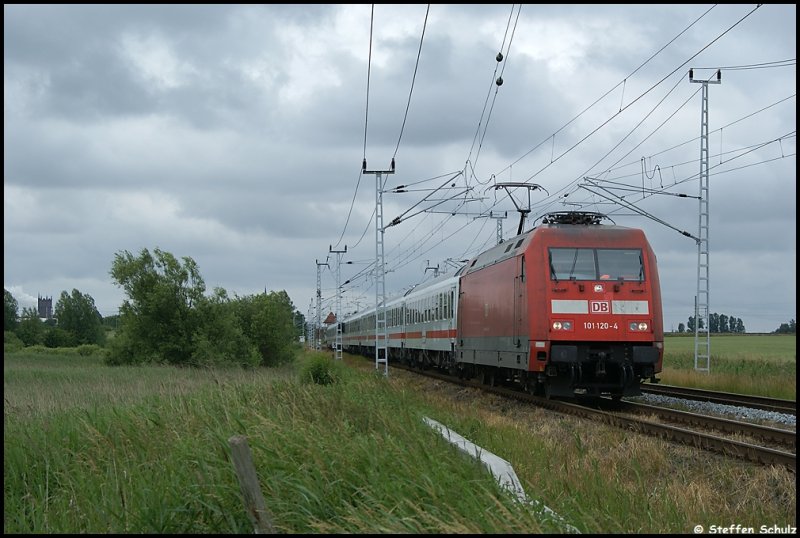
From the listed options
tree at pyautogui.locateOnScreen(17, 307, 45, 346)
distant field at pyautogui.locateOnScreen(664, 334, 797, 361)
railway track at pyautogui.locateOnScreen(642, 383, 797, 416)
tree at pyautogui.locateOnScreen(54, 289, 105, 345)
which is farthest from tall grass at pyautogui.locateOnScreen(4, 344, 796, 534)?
tree at pyautogui.locateOnScreen(54, 289, 105, 345)

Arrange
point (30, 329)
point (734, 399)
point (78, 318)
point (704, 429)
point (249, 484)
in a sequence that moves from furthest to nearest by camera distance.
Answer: point (78, 318)
point (30, 329)
point (734, 399)
point (704, 429)
point (249, 484)

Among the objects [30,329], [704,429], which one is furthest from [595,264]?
[30,329]

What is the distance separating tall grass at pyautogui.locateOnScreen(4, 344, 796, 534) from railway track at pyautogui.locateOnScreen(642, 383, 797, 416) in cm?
606

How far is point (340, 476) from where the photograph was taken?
679 cm

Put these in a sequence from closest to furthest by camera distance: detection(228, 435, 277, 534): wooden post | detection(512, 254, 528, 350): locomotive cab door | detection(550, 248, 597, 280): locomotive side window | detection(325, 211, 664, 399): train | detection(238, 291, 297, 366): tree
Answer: detection(228, 435, 277, 534): wooden post
detection(325, 211, 664, 399): train
detection(550, 248, 597, 280): locomotive side window
detection(512, 254, 528, 350): locomotive cab door
detection(238, 291, 297, 366): tree

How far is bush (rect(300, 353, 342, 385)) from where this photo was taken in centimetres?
1906

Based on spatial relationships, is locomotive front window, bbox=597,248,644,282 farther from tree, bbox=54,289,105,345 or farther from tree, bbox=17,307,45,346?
tree, bbox=54,289,105,345

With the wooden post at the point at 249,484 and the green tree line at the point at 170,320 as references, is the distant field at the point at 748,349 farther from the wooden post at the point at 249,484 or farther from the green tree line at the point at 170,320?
the wooden post at the point at 249,484

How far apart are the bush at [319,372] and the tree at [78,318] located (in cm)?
7672

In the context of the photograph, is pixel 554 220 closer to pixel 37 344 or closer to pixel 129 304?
pixel 129 304

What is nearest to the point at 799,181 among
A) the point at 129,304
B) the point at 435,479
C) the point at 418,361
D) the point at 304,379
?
the point at 435,479

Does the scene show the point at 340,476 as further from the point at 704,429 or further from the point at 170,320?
the point at 170,320

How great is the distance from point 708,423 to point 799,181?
355 inches

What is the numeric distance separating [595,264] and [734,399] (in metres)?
5.38
